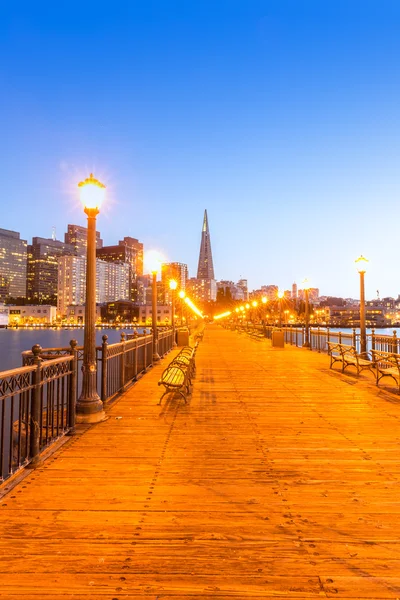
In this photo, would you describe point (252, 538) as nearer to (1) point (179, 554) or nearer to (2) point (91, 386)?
(1) point (179, 554)

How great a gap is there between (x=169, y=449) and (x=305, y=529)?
266 cm

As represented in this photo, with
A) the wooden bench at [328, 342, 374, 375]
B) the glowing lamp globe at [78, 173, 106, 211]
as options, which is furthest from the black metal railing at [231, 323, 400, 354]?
the glowing lamp globe at [78, 173, 106, 211]

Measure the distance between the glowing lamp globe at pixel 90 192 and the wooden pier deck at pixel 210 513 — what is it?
4.33m

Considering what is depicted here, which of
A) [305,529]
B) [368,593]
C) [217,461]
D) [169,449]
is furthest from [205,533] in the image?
[169,449]

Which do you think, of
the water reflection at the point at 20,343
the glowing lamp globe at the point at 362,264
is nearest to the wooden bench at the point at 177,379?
the glowing lamp globe at the point at 362,264

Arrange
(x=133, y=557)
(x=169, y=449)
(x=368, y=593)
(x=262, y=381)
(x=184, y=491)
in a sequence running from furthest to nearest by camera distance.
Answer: (x=262, y=381) < (x=169, y=449) < (x=184, y=491) < (x=133, y=557) < (x=368, y=593)

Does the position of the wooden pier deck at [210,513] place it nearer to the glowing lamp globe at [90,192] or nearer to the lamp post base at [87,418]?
the lamp post base at [87,418]

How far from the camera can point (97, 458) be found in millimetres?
5473

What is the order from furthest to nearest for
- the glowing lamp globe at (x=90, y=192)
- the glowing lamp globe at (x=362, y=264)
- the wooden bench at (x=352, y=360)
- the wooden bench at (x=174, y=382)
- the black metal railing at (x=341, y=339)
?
the glowing lamp globe at (x=362, y=264)
the black metal railing at (x=341, y=339)
the wooden bench at (x=352, y=360)
the wooden bench at (x=174, y=382)
the glowing lamp globe at (x=90, y=192)

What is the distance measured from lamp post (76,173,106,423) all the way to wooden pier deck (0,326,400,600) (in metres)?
0.50

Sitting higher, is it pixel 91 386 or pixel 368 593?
pixel 91 386

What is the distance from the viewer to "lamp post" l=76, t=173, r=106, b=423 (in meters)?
7.36

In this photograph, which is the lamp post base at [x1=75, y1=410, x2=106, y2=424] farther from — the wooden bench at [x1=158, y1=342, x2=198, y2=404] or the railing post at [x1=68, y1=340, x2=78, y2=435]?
the wooden bench at [x1=158, y1=342, x2=198, y2=404]

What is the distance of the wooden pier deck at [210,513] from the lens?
2.95 m
